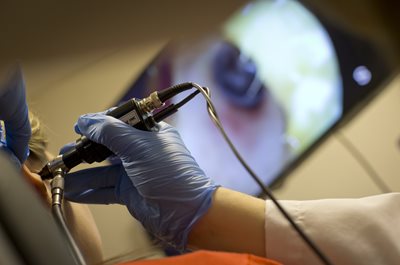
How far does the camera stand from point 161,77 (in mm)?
1269

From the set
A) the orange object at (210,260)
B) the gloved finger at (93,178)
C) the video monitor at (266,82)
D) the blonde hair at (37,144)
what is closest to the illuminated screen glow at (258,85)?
the video monitor at (266,82)

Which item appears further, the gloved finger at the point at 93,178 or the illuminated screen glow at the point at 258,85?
the illuminated screen glow at the point at 258,85

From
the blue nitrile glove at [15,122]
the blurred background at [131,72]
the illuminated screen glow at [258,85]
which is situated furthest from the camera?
the illuminated screen glow at [258,85]

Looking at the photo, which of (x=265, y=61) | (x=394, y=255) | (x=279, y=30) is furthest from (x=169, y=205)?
(x=279, y=30)

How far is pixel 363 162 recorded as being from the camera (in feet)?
5.06

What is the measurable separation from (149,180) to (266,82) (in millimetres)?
878

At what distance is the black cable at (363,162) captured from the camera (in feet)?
4.95

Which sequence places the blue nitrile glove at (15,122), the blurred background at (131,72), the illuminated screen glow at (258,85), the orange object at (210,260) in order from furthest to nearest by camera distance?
the illuminated screen glow at (258,85), the blurred background at (131,72), the blue nitrile glove at (15,122), the orange object at (210,260)

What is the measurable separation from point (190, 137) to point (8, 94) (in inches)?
23.2

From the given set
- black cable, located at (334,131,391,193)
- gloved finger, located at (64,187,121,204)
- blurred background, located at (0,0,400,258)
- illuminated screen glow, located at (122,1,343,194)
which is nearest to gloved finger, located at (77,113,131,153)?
gloved finger, located at (64,187,121,204)

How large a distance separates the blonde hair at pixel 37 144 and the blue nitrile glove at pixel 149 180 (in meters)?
0.11

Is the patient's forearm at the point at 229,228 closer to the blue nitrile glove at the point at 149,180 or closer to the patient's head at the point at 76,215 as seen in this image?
the blue nitrile glove at the point at 149,180

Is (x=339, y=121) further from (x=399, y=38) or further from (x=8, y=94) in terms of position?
(x=8, y=94)

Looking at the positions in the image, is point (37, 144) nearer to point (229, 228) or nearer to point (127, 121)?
point (127, 121)
